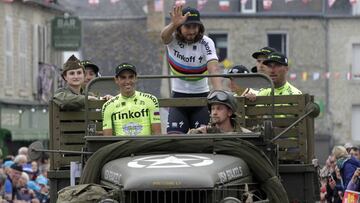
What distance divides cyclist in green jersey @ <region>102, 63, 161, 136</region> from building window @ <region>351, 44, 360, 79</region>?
48.6 meters

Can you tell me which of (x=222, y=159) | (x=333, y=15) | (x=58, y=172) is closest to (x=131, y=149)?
(x=222, y=159)

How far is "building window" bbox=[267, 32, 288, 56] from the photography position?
61.5 metres

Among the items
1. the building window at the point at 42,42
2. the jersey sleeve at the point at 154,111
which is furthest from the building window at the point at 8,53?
the jersey sleeve at the point at 154,111

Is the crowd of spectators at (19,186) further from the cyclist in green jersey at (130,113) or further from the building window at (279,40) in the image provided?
the building window at (279,40)

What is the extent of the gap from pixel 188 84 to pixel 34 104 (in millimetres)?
35112

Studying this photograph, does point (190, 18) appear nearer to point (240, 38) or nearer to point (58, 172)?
point (58, 172)

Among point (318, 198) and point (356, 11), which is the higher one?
point (356, 11)

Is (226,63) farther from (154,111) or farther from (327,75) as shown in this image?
(154,111)

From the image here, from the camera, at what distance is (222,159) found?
11391 millimetres

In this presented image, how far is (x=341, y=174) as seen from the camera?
20141 millimetres

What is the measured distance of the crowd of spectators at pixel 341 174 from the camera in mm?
18914

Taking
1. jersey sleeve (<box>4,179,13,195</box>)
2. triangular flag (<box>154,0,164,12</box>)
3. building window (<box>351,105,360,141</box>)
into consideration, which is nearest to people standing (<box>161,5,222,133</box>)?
jersey sleeve (<box>4,179,13,195</box>)

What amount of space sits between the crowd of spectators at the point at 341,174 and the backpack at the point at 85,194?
321 inches

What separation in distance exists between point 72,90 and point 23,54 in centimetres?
3438
